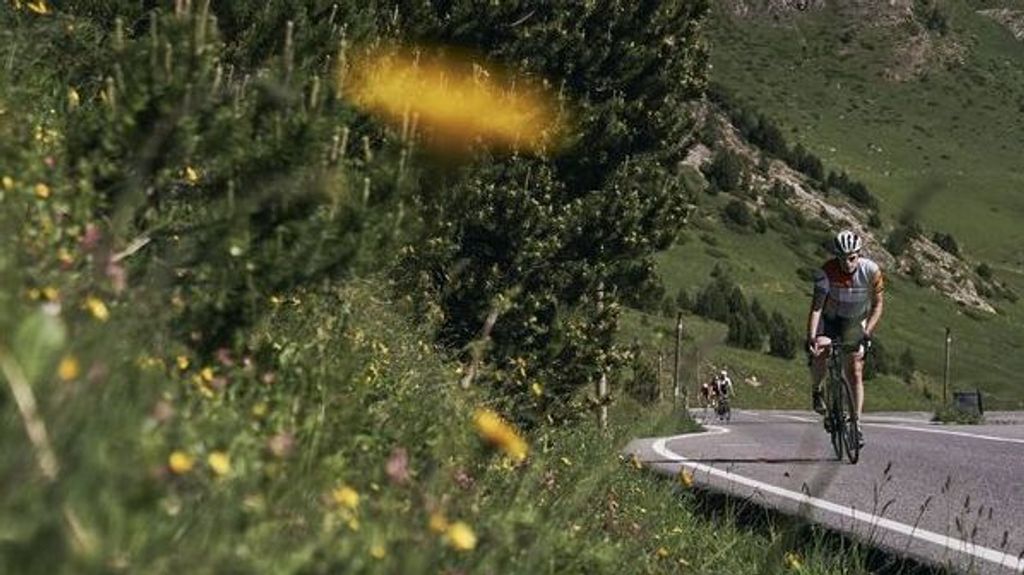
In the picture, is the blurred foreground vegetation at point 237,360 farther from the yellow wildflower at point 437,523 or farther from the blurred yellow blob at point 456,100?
the blurred yellow blob at point 456,100

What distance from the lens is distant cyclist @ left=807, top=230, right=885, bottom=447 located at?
9227 mm

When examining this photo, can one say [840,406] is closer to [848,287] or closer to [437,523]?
[848,287]

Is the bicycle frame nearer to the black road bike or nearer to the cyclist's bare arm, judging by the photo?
the black road bike

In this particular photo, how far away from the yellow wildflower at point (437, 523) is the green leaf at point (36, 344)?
0.82m

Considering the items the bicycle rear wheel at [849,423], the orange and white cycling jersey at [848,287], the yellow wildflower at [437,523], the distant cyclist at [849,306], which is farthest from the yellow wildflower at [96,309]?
the bicycle rear wheel at [849,423]

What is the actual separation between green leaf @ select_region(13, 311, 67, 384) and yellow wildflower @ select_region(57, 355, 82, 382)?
0.02m

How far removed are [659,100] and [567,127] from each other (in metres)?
2.05

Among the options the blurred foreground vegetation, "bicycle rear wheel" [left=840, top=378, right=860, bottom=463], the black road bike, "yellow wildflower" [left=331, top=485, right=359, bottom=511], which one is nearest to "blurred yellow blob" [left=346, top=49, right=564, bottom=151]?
the blurred foreground vegetation

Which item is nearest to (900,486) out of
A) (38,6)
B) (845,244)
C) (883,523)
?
(845,244)

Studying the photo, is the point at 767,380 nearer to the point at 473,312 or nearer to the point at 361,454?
the point at 473,312

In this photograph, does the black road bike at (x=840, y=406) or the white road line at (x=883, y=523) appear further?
the black road bike at (x=840, y=406)

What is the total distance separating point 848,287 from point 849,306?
16cm

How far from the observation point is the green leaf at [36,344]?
1779 millimetres

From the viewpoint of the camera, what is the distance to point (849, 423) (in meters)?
9.54
